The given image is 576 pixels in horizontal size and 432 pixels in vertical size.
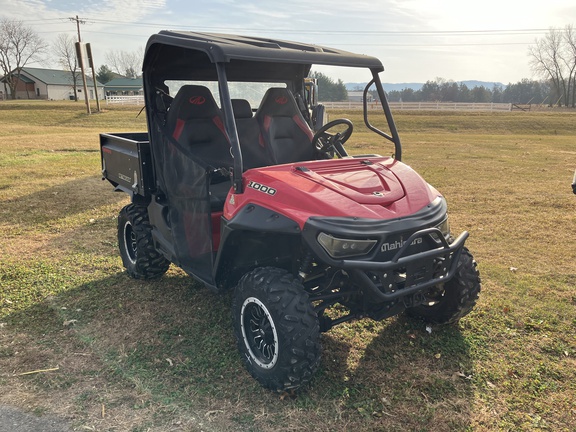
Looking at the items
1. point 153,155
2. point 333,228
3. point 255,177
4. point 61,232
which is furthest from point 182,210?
point 61,232

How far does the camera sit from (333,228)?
8.70ft

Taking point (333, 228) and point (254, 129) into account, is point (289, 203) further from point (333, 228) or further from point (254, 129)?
point (254, 129)

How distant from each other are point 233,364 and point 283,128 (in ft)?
6.97

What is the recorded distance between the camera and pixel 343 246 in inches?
107

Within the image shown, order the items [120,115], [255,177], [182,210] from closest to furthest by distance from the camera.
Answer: [255,177] < [182,210] < [120,115]

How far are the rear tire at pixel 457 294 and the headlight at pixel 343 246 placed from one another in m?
0.92

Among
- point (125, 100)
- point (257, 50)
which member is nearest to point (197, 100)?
point (257, 50)

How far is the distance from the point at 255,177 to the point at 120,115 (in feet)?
99.1

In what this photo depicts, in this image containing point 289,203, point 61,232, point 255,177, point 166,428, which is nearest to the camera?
point 166,428

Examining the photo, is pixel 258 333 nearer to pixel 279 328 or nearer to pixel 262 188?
pixel 279 328

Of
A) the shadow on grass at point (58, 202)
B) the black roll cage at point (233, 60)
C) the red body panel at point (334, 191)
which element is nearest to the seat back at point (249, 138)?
the black roll cage at point (233, 60)

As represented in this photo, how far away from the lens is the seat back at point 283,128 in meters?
4.27

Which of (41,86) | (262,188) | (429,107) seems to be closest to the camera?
(262,188)

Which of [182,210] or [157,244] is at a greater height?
Answer: [182,210]
